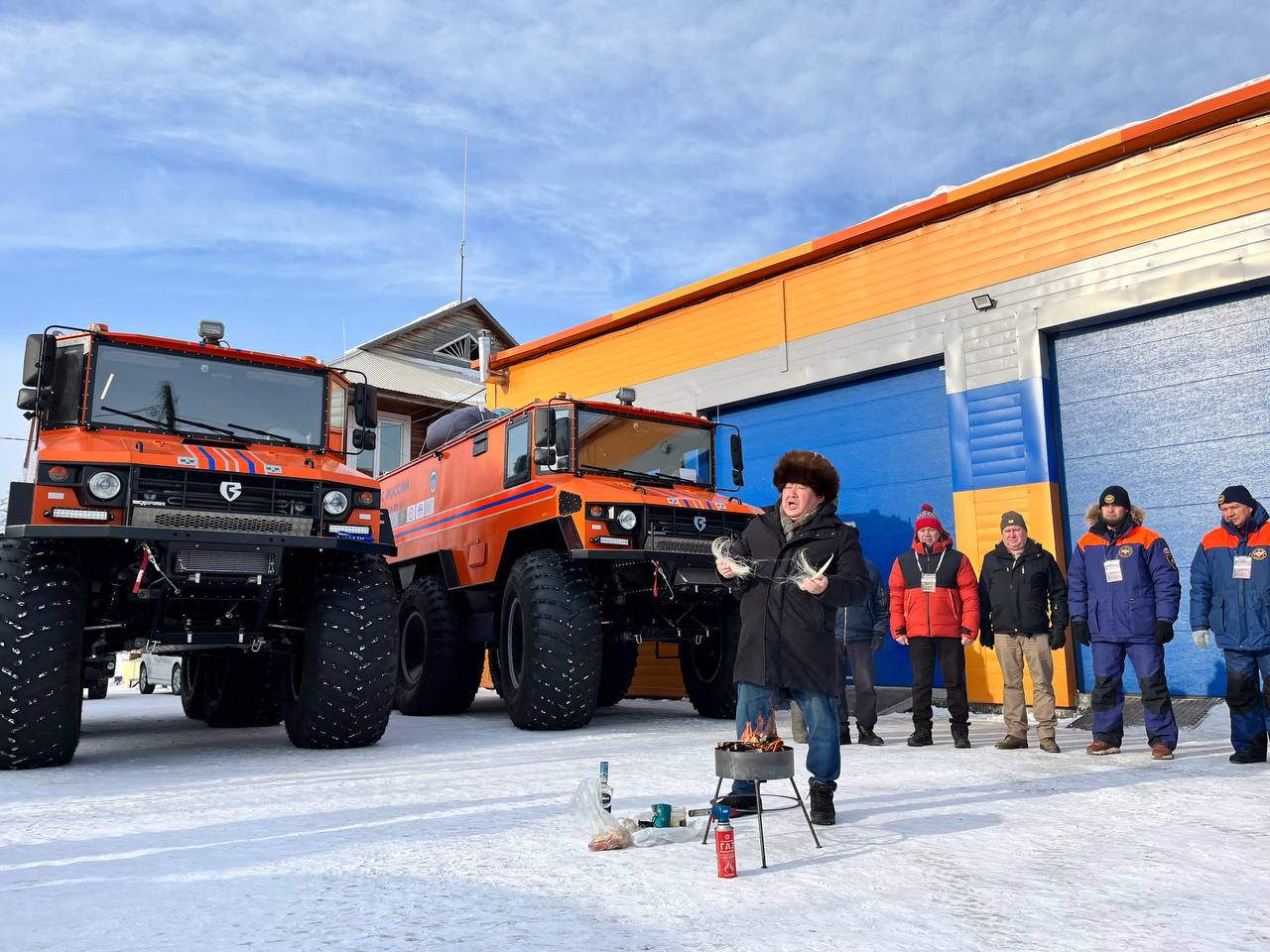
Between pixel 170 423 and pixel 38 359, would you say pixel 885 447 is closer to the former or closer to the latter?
pixel 170 423

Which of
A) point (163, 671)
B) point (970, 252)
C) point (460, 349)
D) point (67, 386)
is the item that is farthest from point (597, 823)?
point (460, 349)

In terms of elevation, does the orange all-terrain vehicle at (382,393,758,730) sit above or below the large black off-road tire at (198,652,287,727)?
above

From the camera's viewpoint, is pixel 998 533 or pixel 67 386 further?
pixel 998 533

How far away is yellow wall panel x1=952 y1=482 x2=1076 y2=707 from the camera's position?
357 inches

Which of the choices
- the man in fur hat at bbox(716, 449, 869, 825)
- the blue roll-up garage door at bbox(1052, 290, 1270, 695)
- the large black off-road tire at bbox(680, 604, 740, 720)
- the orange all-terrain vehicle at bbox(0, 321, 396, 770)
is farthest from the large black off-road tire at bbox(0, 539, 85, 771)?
the blue roll-up garage door at bbox(1052, 290, 1270, 695)

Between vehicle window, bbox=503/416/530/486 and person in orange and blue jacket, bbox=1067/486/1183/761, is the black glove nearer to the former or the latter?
person in orange and blue jacket, bbox=1067/486/1183/761

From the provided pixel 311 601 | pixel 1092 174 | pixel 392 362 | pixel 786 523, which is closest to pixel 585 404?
pixel 311 601

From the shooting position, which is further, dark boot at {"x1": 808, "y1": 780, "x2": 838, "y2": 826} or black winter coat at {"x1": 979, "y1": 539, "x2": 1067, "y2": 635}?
black winter coat at {"x1": 979, "y1": 539, "x2": 1067, "y2": 635}

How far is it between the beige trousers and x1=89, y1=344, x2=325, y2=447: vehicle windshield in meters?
5.30

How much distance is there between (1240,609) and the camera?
616cm

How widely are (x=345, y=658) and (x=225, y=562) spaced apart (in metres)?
0.98

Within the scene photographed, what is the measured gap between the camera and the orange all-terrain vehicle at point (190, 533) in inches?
227

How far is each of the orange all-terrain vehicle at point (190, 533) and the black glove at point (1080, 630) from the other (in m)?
4.65

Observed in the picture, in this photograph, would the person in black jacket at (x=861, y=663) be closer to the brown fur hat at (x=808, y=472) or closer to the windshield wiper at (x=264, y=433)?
the brown fur hat at (x=808, y=472)
